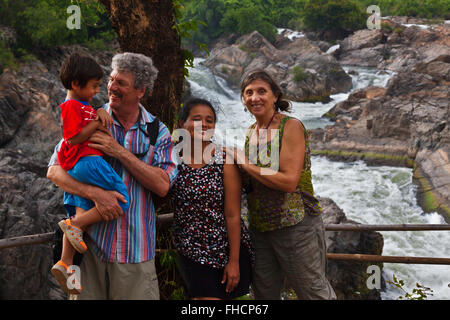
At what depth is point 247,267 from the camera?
75.5 inches

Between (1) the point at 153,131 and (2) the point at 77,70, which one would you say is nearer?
(2) the point at 77,70

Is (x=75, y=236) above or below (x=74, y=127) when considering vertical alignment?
below

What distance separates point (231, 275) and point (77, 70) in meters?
1.24

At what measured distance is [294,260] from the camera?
1885 mm

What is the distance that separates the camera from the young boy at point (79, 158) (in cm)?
157

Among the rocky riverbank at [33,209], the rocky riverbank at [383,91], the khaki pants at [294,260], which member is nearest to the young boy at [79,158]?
the khaki pants at [294,260]

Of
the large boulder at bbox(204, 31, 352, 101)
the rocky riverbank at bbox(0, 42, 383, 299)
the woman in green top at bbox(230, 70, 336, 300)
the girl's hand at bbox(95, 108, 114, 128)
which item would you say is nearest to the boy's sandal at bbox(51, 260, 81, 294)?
the girl's hand at bbox(95, 108, 114, 128)

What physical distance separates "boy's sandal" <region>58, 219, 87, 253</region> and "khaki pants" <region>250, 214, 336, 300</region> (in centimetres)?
93

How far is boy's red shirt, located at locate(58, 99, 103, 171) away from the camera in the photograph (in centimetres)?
159

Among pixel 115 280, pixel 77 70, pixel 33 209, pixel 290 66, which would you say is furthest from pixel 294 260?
pixel 290 66

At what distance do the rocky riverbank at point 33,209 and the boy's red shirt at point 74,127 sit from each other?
4.85 metres

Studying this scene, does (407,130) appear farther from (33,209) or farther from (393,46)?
(393,46)

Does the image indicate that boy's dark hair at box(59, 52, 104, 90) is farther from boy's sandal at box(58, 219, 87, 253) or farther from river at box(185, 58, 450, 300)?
river at box(185, 58, 450, 300)
